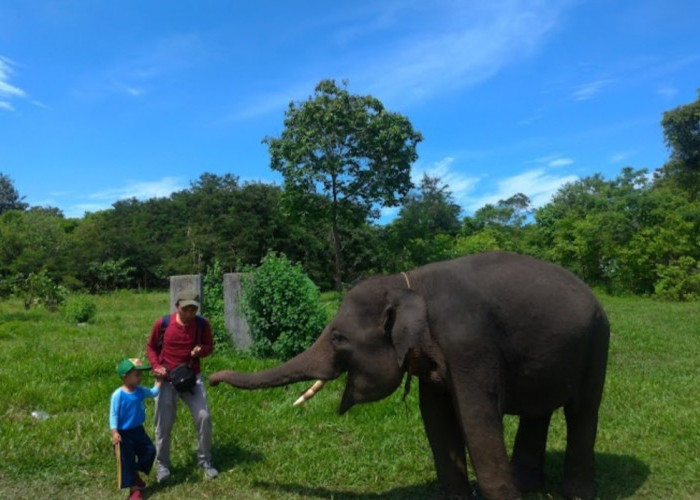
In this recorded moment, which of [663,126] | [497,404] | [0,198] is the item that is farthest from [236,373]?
[0,198]

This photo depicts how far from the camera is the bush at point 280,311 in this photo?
10.0 metres

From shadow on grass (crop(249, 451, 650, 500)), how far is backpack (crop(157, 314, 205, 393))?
3.81ft

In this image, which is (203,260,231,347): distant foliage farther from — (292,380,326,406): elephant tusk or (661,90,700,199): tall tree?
(661,90,700,199): tall tree

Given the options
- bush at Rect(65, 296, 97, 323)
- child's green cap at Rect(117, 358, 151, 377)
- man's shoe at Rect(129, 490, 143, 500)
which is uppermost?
child's green cap at Rect(117, 358, 151, 377)

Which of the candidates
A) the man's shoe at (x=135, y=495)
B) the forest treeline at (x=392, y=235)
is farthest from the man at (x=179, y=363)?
the forest treeline at (x=392, y=235)

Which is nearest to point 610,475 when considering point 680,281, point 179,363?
point 179,363

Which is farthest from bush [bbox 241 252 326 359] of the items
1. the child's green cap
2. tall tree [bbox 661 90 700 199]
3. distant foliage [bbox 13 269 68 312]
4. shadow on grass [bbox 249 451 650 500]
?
tall tree [bbox 661 90 700 199]

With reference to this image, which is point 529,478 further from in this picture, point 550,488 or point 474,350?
point 474,350

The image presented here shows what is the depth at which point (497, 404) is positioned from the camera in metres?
4.43

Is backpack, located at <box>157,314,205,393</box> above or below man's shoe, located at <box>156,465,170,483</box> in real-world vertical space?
above

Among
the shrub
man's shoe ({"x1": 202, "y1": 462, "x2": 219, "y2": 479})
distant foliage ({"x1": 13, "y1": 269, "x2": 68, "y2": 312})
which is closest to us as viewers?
man's shoe ({"x1": 202, "y1": 462, "x2": 219, "y2": 479})

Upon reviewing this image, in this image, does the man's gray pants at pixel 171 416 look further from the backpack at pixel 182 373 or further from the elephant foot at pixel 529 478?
the elephant foot at pixel 529 478

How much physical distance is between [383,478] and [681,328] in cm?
1415

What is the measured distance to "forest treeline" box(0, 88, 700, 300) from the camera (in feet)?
99.0
